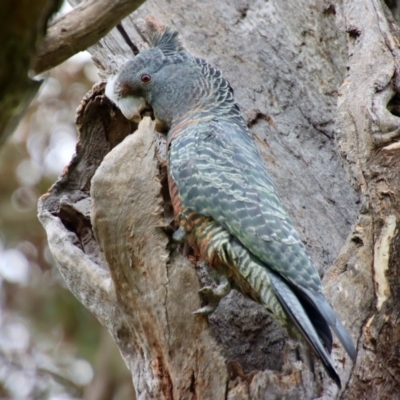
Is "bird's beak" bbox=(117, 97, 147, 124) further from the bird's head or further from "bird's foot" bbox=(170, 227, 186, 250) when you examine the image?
"bird's foot" bbox=(170, 227, 186, 250)

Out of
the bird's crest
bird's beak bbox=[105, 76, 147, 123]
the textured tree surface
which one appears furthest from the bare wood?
the bird's crest

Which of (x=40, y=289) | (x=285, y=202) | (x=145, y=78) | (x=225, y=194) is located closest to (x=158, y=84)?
(x=145, y=78)

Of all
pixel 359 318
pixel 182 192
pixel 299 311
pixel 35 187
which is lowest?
pixel 35 187

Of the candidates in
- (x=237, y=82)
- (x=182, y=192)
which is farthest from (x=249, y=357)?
(x=237, y=82)

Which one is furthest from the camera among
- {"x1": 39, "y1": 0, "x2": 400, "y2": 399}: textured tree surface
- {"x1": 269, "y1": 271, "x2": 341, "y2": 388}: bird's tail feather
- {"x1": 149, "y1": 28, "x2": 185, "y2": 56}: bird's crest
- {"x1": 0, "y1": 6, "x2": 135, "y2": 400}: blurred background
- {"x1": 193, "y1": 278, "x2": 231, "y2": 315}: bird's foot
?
{"x1": 0, "y1": 6, "x2": 135, "y2": 400}: blurred background

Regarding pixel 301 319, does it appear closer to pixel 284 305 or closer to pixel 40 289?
pixel 284 305

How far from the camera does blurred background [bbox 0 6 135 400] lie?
7672 mm

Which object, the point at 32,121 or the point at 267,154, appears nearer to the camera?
the point at 267,154

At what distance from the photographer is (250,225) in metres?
3.38

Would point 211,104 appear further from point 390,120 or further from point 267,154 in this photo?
point 390,120

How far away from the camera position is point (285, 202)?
4.14 meters

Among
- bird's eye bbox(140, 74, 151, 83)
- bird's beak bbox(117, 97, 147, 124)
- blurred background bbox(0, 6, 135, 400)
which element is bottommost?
blurred background bbox(0, 6, 135, 400)

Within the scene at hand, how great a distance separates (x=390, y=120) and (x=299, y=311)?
125 cm

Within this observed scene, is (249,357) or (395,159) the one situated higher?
(395,159)
